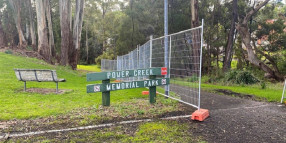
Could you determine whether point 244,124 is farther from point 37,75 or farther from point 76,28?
point 76,28

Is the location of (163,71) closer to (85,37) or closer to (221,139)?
(221,139)

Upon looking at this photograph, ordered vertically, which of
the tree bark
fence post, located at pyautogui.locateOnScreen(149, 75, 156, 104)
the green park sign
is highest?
the tree bark

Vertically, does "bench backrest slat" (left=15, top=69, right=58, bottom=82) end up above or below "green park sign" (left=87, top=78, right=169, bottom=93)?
above

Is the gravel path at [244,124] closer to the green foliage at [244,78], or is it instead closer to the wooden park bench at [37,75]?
the wooden park bench at [37,75]

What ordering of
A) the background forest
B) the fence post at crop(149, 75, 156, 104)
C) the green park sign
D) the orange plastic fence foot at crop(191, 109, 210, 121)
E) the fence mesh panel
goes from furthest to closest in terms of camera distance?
the background forest → the fence post at crop(149, 75, 156, 104) → the fence mesh panel → the green park sign → the orange plastic fence foot at crop(191, 109, 210, 121)

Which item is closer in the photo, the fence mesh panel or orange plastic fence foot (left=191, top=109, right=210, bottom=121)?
orange plastic fence foot (left=191, top=109, right=210, bottom=121)

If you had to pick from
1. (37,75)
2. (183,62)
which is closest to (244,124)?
(183,62)

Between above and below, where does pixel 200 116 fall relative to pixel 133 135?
above

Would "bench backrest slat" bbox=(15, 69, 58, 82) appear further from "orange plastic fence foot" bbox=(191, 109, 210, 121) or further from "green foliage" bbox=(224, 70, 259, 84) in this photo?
"green foliage" bbox=(224, 70, 259, 84)

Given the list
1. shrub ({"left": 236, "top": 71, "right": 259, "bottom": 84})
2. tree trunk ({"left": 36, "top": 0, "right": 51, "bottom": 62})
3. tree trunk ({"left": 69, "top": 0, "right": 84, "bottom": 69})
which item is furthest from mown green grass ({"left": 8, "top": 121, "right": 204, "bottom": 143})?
tree trunk ({"left": 69, "top": 0, "right": 84, "bottom": 69})

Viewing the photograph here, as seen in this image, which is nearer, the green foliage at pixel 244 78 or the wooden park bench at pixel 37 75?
the wooden park bench at pixel 37 75

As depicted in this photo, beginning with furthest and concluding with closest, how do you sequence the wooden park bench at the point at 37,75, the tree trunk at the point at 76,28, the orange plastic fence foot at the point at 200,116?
the tree trunk at the point at 76,28 → the wooden park bench at the point at 37,75 → the orange plastic fence foot at the point at 200,116

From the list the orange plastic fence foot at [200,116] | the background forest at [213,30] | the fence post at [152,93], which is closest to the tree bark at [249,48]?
the background forest at [213,30]

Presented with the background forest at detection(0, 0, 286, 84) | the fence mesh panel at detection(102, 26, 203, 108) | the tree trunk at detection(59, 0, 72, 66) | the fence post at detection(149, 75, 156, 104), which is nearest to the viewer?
the fence mesh panel at detection(102, 26, 203, 108)
